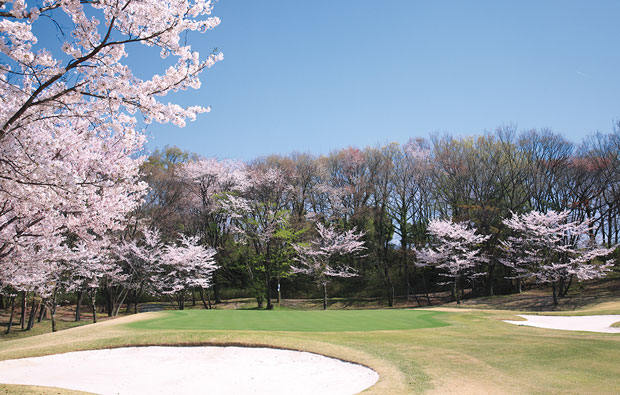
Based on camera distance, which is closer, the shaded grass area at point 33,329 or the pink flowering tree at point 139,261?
the shaded grass area at point 33,329

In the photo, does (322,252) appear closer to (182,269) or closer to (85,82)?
(182,269)

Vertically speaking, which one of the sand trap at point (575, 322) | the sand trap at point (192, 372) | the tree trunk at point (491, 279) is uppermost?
the tree trunk at point (491, 279)

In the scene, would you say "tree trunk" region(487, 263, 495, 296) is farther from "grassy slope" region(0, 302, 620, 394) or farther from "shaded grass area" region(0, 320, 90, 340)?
"shaded grass area" region(0, 320, 90, 340)

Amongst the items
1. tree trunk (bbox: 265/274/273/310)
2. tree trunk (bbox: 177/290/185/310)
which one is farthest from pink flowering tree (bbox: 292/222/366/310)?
tree trunk (bbox: 177/290/185/310)

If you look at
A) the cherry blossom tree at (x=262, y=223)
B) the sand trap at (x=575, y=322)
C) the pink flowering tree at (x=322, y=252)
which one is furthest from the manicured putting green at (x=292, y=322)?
the cherry blossom tree at (x=262, y=223)

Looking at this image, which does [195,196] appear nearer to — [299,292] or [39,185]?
[299,292]

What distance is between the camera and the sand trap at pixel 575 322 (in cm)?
1505

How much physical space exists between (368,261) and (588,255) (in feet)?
58.5

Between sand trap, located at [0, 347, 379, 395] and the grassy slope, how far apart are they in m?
0.51

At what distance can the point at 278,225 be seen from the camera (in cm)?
3356

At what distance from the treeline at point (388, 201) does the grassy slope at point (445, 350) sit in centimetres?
1910

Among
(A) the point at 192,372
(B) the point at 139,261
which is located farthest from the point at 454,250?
(A) the point at 192,372

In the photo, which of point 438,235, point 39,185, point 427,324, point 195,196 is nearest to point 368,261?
point 438,235

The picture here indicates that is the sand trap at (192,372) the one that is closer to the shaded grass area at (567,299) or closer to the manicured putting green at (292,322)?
the manicured putting green at (292,322)
